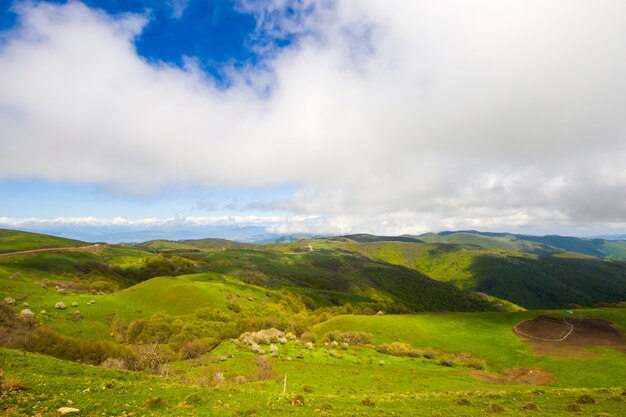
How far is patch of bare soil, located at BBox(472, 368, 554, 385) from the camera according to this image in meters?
55.1

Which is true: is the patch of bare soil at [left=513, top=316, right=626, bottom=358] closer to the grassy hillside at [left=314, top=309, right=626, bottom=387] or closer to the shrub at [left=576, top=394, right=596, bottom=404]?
the grassy hillside at [left=314, top=309, right=626, bottom=387]

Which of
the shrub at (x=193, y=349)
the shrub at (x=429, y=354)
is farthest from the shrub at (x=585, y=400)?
the shrub at (x=193, y=349)

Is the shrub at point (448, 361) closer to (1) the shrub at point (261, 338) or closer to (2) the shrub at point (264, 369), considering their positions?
(1) the shrub at point (261, 338)

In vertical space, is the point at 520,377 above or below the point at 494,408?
below

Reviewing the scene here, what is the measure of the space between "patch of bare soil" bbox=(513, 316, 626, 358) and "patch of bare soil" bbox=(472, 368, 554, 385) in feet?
31.2

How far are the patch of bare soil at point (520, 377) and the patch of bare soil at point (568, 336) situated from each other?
9.51m

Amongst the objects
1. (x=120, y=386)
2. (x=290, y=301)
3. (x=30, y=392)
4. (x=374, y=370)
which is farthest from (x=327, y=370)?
(x=290, y=301)

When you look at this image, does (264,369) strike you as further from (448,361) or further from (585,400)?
(585,400)

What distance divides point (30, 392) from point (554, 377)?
250 feet

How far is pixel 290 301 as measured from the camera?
145625 millimetres

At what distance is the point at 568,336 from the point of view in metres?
75.5

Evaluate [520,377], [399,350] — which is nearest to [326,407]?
[399,350]

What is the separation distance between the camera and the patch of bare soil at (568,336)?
67875 mm

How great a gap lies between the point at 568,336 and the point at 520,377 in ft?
91.6
